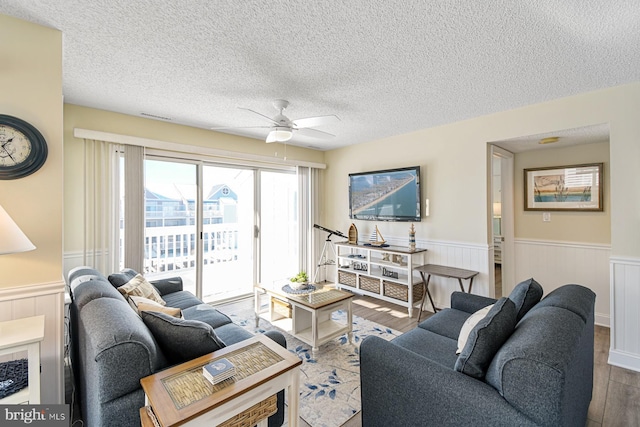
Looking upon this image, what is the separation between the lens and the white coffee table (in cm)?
259

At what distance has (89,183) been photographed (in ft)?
9.77

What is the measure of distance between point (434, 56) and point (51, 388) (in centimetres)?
325

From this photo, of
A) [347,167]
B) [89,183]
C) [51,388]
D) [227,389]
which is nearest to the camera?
[227,389]

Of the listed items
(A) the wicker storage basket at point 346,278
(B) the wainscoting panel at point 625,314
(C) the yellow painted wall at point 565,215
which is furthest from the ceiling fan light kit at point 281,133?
(C) the yellow painted wall at point 565,215

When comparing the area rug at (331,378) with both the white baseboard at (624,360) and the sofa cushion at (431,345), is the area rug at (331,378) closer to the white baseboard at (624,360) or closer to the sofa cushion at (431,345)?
the sofa cushion at (431,345)

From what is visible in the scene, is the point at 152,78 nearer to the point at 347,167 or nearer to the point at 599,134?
the point at 347,167

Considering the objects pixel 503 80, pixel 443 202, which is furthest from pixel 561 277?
pixel 503 80

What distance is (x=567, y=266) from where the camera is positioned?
350cm

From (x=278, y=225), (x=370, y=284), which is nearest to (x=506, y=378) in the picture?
(x=370, y=284)

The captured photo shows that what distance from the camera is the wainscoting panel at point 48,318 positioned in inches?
64.6

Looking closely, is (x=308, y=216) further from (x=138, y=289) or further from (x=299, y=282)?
(x=138, y=289)

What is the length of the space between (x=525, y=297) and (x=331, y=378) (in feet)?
5.02

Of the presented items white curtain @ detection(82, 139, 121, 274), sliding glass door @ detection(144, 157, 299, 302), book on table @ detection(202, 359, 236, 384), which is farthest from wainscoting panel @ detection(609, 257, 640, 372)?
white curtain @ detection(82, 139, 121, 274)

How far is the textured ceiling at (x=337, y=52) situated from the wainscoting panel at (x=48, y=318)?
1.58 meters
